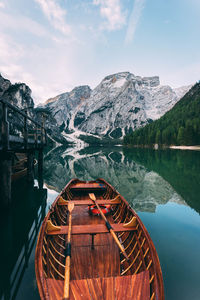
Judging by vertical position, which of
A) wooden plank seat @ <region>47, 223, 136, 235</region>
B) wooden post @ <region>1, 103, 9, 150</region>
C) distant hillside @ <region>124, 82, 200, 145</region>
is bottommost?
wooden plank seat @ <region>47, 223, 136, 235</region>

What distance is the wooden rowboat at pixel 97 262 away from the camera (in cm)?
354

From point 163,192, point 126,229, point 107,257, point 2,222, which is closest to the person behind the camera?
point 107,257

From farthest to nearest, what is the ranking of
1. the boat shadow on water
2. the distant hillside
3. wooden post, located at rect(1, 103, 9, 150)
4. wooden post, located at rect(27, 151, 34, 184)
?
the distant hillside, wooden post, located at rect(27, 151, 34, 184), wooden post, located at rect(1, 103, 9, 150), the boat shadow on water

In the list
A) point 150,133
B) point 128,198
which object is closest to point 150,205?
point 128,198

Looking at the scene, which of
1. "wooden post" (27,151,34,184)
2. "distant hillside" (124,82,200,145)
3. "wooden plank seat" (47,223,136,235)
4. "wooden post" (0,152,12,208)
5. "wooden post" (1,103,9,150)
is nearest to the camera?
"wooden plank seat" (47,223,136,235)

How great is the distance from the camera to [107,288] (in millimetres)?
3664

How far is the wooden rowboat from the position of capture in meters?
Answer: 3.54

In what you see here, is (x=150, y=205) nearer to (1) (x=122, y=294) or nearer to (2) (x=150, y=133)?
(1) (x=122, y=294)

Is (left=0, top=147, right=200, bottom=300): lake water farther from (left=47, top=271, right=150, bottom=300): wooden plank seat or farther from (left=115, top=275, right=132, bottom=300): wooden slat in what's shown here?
(left=115, top=275, right=132, bottom=300): wooden slat

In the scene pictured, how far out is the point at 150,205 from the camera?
1343 centimetres

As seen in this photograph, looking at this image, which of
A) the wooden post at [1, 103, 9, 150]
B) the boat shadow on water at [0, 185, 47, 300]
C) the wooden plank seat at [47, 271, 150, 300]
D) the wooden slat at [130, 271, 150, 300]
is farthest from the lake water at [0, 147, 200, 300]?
the wooden post at [1, 103, 9, 150]

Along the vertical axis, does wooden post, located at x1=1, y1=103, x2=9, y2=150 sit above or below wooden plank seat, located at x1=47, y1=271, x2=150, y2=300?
above

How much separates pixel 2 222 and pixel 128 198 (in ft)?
34.4

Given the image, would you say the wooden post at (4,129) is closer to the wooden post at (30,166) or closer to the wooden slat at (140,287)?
the wooden post at (30,166)
